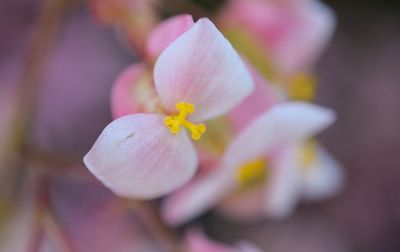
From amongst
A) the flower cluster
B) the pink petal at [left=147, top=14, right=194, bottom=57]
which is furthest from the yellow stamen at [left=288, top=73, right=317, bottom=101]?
the pink petal at [left=147, top=14, right=194, bottom=57]

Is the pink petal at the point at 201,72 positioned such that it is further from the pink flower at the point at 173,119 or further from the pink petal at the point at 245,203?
the pink petal at the point at 245,203

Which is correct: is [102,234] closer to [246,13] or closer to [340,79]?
[246,13]

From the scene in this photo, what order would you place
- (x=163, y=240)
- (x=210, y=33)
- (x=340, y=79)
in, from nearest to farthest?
(x=210, y=33) → (x=163, y=240) → (x=340, y=79)

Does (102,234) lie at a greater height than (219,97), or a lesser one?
lesser

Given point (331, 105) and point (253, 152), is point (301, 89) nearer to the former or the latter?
point (253, 152)

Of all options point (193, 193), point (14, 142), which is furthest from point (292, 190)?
point (14, 142)

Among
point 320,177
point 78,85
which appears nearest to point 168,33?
point 320,177

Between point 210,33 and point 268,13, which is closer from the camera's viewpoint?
point 210,33
